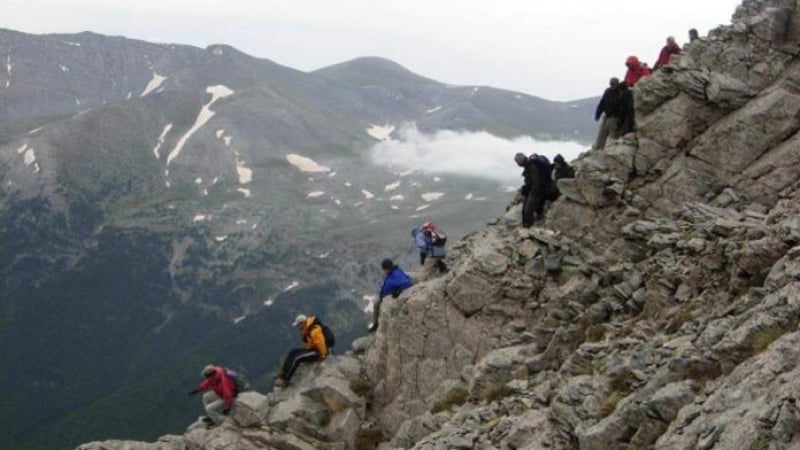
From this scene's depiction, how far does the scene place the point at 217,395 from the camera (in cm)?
4009

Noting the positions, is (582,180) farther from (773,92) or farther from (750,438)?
(750,438)

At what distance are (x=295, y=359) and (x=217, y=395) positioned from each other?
436 cm

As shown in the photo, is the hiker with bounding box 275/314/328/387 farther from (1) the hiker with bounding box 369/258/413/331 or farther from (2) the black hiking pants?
(1) the hiker with bounding box 369/258/413/331

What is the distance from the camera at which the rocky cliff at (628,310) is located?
19781 millimetres

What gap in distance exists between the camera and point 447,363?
1483 inches

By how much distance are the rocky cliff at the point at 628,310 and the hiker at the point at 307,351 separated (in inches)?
33.4

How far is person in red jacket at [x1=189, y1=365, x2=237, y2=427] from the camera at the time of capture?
39781mm

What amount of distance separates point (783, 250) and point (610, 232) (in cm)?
1392

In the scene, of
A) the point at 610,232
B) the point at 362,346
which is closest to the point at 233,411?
the point at 362,346

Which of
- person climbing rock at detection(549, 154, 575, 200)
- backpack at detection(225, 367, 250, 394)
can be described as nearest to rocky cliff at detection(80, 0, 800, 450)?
person climbing rock at detection(549, 154, 575, 200)

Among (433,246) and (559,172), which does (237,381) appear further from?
(559,172)

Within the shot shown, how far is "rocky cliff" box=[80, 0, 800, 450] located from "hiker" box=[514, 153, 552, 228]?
1.60 metres

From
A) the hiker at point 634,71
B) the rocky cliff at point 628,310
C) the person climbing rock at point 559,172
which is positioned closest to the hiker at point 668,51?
the hiker at point 634,71

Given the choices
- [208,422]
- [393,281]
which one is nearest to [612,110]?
[393,281]
